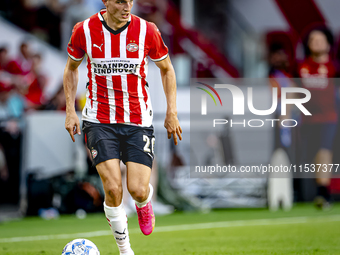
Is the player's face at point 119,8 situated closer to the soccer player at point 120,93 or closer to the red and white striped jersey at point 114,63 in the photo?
the soccer player at point 120,93

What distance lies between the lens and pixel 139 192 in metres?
4.84

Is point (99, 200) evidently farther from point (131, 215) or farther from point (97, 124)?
point (97, 124)

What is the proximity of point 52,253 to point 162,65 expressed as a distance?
6.85ft

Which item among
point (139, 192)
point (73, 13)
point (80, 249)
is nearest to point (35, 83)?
point (73, 13)

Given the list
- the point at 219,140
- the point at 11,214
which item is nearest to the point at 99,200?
the point at 11,214

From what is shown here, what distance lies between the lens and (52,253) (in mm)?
5562

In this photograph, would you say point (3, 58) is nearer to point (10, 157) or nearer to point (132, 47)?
point (10, 157)

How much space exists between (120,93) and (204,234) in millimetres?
2823

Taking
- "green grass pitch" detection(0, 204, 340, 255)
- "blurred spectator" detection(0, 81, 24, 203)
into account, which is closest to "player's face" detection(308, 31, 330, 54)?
"green grass pitch" detection(0, 204, 340, 255)

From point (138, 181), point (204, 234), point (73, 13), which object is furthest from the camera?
point (73, 13)

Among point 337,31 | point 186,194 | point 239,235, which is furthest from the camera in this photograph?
point 337,31

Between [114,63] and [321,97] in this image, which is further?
[321,97]

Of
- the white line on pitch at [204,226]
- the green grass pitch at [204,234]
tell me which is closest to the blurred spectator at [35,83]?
the green grass pitch at [204,234]

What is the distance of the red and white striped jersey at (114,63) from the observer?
4914 mm
